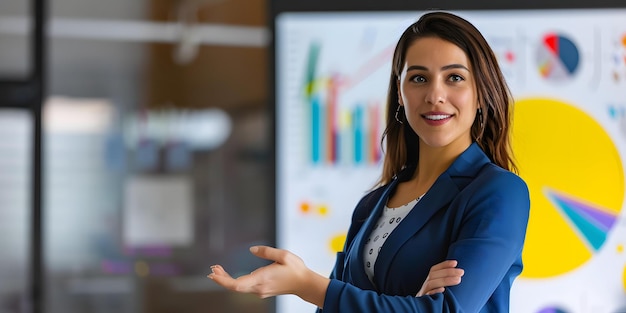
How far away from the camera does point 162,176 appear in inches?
202

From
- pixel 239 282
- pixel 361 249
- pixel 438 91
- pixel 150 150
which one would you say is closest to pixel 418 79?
pixel 438 91

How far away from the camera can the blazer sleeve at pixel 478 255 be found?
1.35m

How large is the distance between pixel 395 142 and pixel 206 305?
362cm

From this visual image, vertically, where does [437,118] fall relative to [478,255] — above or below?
above

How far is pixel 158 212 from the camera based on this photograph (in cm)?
511

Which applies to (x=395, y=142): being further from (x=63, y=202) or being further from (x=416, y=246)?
(x=63, y=202)

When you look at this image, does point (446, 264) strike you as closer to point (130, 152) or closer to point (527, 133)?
point (527, 133)

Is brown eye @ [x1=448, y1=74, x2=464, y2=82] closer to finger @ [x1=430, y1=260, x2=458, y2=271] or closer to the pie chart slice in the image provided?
finger @ [x1=430, y1=260, x2=458, y2=271]

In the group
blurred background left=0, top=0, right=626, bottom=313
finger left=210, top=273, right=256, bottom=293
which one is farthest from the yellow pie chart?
blurred background left=0, top=0, right=626, bottom=313

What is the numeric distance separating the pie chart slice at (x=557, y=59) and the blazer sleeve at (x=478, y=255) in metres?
1.15

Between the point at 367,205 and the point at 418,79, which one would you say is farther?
the point at 367,205

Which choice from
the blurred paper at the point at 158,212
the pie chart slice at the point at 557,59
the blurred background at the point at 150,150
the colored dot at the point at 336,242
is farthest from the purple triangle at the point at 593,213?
the blurred paper at the point at 158,212

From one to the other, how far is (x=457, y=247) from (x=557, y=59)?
4.20 ft

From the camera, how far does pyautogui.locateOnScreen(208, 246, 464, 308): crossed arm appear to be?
1.30m
